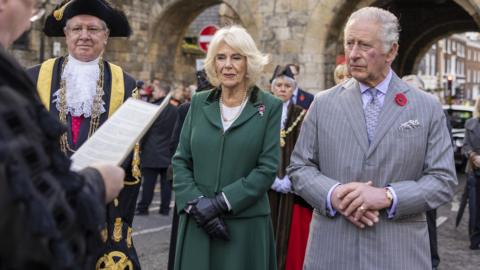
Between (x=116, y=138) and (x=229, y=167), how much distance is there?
60.4 inches

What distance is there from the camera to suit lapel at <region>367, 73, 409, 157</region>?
9.58ft

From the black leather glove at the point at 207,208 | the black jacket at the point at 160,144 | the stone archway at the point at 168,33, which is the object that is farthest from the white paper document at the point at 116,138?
the stone archway at the point at 168,33

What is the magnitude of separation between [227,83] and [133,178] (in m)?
0.81

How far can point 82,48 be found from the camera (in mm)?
3801

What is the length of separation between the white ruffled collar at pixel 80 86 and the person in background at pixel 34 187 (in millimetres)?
1821

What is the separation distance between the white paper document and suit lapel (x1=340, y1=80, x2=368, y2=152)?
1054mm

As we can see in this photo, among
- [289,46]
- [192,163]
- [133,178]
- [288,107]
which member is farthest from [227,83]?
[289,46]

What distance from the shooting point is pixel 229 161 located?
12.2 feet

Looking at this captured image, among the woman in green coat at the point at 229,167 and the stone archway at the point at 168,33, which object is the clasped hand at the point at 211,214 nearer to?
the woman in green coat at the point at 229,167

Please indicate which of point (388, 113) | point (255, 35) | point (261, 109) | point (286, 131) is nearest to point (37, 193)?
point (388, 113)

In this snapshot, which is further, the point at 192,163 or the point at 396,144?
the point at 192,163

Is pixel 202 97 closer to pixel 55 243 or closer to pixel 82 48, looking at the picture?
pixel 82 48

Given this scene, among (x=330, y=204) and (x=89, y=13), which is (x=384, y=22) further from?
(x=89, y=13)

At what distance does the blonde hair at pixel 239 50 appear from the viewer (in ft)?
12.8
